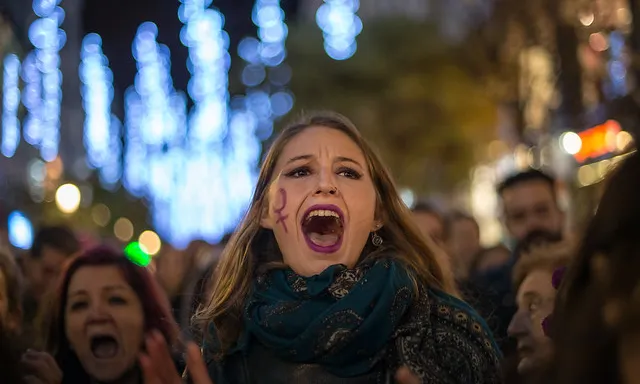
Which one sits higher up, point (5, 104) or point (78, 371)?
point (5, 104)

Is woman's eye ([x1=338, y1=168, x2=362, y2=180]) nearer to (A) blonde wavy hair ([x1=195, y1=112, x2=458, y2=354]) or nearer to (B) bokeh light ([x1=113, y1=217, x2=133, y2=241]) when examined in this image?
(A) blonde wavy hair ([x1=195, y1=112, x2=458, y2=354])

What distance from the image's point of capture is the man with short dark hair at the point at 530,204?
7.57 metres

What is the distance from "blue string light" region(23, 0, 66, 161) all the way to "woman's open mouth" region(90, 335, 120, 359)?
35.5 meters

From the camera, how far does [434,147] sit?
124ft

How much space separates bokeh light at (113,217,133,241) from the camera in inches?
2936

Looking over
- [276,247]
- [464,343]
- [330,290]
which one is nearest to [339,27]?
[276,247]

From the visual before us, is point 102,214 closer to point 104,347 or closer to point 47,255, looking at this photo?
point 47,255

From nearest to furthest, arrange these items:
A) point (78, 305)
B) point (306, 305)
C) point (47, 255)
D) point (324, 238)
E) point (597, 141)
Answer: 1. point (306, 305)
2. point (324, 238)
3. point (78, 305)
4. point (47, 255)
5. point (597, 141)

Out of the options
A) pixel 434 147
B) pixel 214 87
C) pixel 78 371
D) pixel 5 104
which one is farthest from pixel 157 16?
pixel 78 371

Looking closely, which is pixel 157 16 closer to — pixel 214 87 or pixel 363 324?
pixel 214 87

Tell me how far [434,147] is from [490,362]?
34269mm

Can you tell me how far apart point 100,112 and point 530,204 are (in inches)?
2325

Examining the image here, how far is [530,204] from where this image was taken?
7.61m

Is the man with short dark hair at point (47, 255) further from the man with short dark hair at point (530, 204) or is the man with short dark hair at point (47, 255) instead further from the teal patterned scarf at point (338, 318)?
the teal patterned scarf at point (338, 318)
